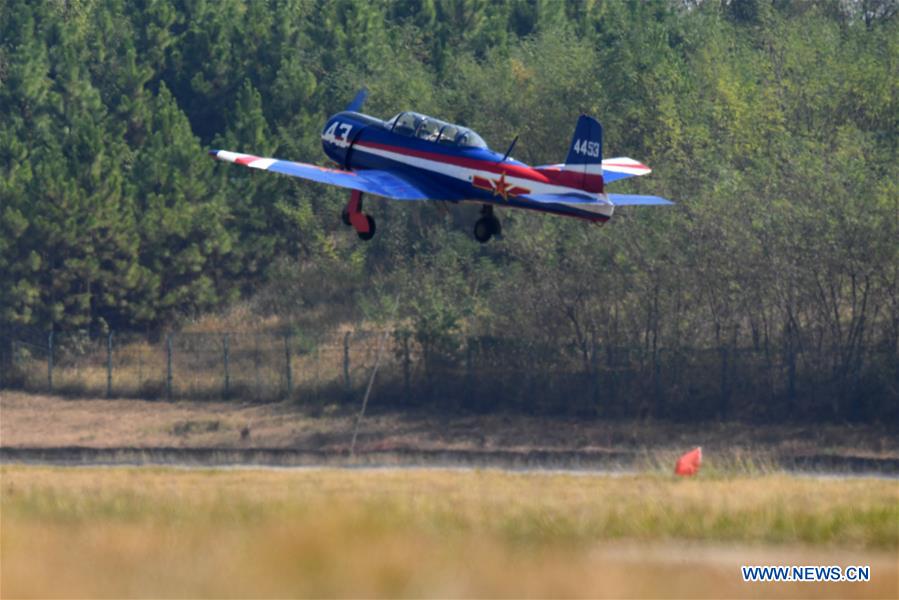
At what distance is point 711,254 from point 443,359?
9.56 m

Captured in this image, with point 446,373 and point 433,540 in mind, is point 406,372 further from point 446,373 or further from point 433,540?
point 433,540

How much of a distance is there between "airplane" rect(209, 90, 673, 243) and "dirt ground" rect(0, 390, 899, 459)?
1545 centimetres

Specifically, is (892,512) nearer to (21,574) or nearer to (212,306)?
(21,574)

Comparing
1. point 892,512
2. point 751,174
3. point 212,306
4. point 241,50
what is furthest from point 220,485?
point 241,50

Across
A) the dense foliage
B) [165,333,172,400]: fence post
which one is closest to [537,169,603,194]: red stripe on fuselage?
the dense foliage

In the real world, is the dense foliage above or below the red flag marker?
above

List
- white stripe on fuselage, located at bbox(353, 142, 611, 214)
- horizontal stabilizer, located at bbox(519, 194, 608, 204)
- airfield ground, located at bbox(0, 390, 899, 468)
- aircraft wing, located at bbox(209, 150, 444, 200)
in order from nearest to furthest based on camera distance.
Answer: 1. horizontal stabilizer, located at bbox(519, 194, 608, 204)
2. white stripe on fuselage, located at bbox(353, 142, 611, 214)
3. aircraft wing, located at bbox(209, 150, 444, 200)
4. airfield ground, located at bbox(0, 390, 899, 468)

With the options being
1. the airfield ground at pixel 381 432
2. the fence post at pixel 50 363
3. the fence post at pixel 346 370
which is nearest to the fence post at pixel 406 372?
the airfield ground at pixel 381 432

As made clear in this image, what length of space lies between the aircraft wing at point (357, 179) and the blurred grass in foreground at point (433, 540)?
6.87 m

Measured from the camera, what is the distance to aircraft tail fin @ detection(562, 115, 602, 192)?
2934 cm

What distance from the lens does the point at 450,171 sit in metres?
30.7

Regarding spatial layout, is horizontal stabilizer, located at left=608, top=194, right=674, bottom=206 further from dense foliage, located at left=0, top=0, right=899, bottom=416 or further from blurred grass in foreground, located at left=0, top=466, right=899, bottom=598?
dense foliage, located at left=0, top=0, right=899, bottom=416

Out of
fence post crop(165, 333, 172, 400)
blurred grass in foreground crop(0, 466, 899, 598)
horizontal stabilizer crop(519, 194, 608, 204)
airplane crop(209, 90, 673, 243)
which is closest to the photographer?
blurred grass in foreground crop(0, 466, 899, 598)

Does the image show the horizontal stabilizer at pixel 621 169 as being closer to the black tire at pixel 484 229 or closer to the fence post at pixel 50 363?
the black tire at pixel 484 229
